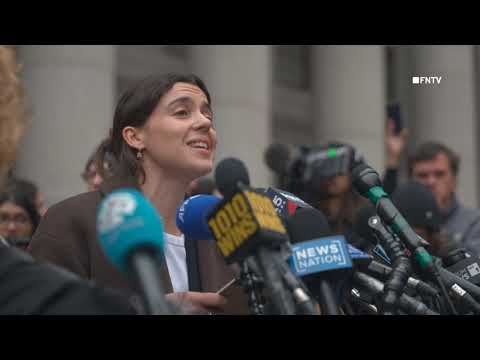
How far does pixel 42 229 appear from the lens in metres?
2.96

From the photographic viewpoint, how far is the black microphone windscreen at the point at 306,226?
6.92ft

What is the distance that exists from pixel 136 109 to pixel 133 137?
0.12 meters

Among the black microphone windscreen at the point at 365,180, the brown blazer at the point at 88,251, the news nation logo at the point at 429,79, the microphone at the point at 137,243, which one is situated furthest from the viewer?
the news nation logo at the point at 429,79

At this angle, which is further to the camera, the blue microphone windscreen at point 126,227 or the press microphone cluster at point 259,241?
the press microphone cluster at point 259,241

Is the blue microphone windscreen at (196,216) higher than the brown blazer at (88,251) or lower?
higher

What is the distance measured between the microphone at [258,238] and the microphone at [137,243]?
0.98ft

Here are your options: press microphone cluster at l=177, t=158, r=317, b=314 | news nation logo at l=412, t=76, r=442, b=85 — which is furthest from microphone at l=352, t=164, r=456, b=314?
news nation logo at l=412, t=76, r=442, b=85

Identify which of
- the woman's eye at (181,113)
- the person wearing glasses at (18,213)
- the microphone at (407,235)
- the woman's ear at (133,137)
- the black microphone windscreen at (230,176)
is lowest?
the person wearing glasses at (18,213)

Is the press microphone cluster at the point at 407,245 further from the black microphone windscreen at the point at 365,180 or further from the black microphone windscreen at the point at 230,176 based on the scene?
the black microphone windscreen at the point at 230,176

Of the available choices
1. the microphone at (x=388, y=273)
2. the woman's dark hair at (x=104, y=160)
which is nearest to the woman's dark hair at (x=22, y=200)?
the woman's dark hair at (x=104, y=160)

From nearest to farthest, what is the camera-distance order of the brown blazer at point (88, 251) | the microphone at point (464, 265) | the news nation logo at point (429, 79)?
the microphone at point (464, 265) → the brown blazer at point (88, 251) → the news nation logo at point (429, 79)
